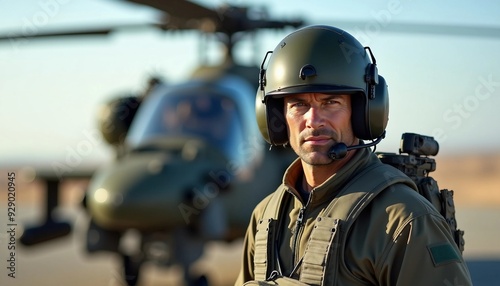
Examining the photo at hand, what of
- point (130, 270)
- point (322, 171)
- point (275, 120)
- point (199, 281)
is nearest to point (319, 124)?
point (322, 171)

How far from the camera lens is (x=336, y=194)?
7.82ft

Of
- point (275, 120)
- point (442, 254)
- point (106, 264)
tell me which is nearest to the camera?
point (442, 254)

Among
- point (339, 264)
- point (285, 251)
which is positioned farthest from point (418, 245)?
point (285, 251)

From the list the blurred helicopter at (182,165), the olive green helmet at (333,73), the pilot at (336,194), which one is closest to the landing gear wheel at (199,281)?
the blurred helicopter at (182,165)

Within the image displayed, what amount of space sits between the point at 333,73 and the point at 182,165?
494 cm

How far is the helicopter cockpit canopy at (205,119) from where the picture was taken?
7797mm

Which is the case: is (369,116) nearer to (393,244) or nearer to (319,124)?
(319,124)

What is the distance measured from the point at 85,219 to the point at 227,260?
277 inches

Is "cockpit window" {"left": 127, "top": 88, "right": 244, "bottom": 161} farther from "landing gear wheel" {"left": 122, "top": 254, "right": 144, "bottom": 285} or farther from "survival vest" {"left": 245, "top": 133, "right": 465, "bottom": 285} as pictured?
"survival vest" {"left": 245, "top": 133, "right": 465, "bottom": 285}

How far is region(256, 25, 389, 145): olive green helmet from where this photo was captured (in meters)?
2.43

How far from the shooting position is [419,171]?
277cm

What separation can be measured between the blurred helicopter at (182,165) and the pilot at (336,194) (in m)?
4.29

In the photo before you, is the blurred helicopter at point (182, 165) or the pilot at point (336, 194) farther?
the blurred helicopter at point (182, 165)

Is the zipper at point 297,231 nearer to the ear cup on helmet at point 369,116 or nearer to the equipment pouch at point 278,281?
the equipment pouch at point 278,281
